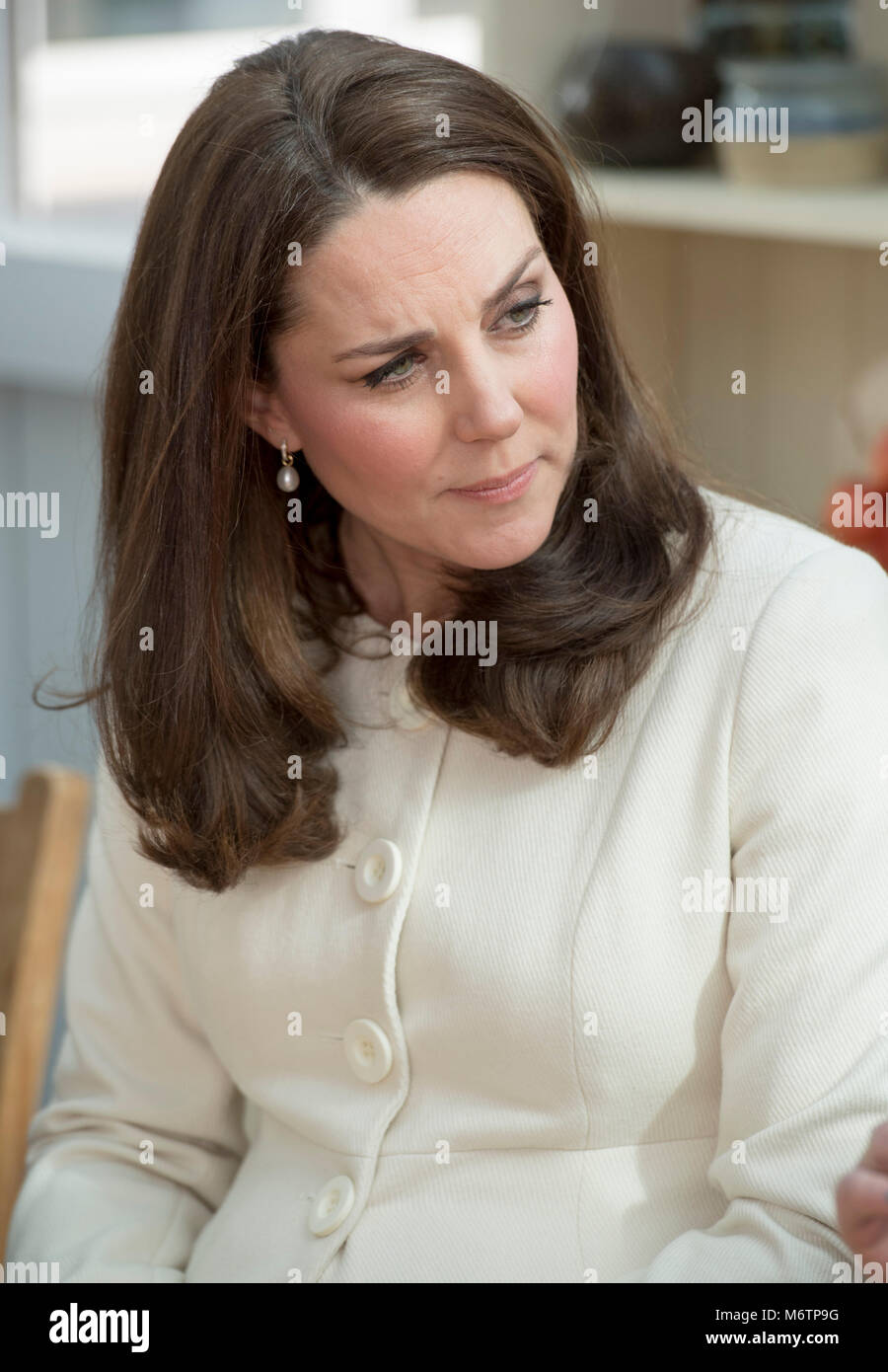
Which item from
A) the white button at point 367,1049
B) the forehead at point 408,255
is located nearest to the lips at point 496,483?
the forehead at point 408,255

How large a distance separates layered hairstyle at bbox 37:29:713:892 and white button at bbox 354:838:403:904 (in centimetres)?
4

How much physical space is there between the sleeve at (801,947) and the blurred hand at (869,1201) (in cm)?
10

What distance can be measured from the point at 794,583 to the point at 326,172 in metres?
0.41

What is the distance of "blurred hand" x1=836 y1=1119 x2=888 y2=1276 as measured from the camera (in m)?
0.85

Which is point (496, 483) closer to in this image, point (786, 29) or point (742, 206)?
point (742, 206)

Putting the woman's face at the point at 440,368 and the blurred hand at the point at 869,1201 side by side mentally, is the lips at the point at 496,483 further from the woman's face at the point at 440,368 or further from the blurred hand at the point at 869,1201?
the blurred hand at the point at 869,1201

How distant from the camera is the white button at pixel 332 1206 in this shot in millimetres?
1161

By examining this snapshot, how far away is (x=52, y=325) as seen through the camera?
2.24 m

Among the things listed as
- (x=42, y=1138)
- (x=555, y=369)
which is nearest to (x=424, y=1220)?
(x=42, y=1138)

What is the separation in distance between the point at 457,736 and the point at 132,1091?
0.44 metres

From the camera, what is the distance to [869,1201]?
2.80 feet

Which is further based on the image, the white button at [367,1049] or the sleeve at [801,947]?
the white button at [367,1049]

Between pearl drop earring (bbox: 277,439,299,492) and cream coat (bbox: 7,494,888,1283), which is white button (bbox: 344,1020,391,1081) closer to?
cream coat (bbox: 7,494,888,1283)

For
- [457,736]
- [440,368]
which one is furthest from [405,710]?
[440,368]
